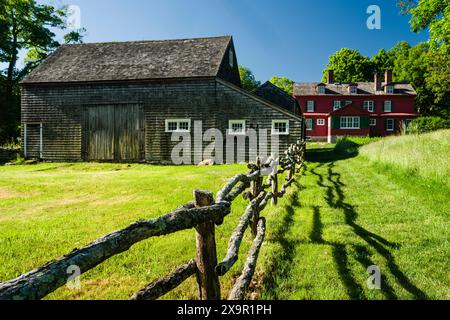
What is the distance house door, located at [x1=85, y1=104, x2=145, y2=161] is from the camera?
20.4 m

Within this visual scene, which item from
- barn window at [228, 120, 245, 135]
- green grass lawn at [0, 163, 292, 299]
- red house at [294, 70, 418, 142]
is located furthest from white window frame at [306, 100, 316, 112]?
green grass lawn at [0, 163, 292, 299]

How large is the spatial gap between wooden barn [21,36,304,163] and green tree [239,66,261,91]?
4291 centimetres

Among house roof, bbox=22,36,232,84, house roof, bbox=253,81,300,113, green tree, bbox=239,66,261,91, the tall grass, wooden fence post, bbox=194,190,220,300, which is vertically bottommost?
wooden fence post, bbox=194,190,220,300

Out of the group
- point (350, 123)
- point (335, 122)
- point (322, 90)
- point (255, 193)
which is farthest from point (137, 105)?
point (322, 90)

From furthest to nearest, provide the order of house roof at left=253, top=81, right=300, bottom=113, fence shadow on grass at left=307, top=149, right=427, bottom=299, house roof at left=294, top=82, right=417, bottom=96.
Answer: house roof at left=294, top=82, right=417, bottom=96 < house roof at left=253, top=81, right=300, bottom=113 < fence shadow on grass at left=307, top=149, right=427, bottom=299

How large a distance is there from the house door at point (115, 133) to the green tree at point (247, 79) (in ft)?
151

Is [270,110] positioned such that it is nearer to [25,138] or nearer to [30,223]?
[30,223]

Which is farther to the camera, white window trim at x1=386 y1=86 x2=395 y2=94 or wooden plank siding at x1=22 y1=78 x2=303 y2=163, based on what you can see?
white window trim at x1=386 y1=86 x2=395 y2=94

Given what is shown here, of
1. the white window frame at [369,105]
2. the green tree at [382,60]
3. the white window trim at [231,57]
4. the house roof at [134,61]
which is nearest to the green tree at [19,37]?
the house roof at [134,61]

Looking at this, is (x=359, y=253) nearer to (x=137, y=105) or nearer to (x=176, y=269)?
(x=176, y=269)

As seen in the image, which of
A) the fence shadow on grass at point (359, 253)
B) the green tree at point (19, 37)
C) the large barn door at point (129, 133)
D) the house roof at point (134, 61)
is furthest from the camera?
the green tree at point (19, 37)

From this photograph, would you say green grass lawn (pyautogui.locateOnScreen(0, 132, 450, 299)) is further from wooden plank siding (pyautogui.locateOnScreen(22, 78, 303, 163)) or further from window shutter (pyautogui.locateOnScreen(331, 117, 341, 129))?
window shutter (pyautogui.locateOnScreen(331, 117, 341, 129))

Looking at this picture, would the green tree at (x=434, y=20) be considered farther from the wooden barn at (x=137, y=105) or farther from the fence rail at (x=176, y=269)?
the fence rail at (x=176, y=269)

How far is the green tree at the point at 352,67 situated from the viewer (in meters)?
63.0
